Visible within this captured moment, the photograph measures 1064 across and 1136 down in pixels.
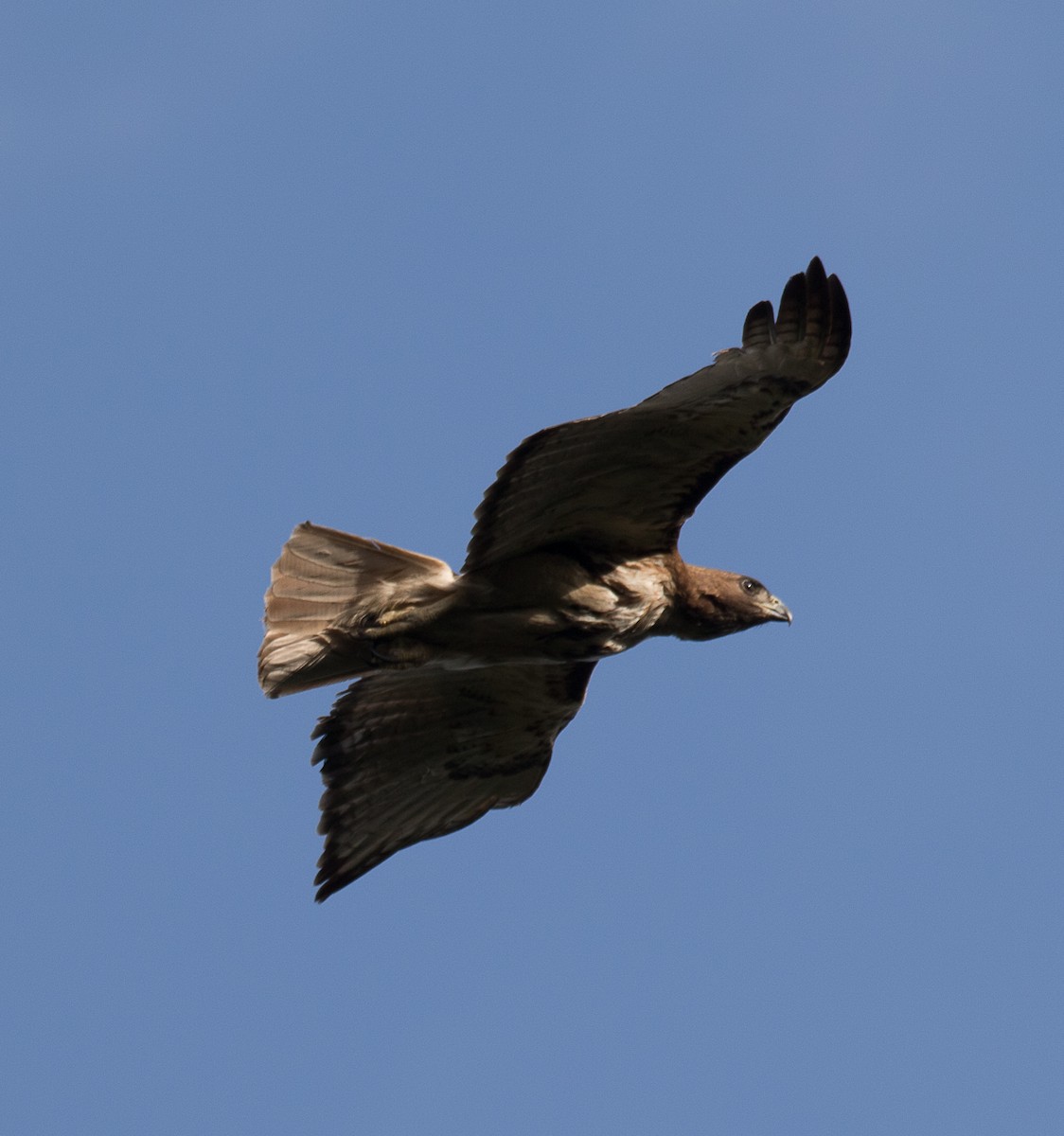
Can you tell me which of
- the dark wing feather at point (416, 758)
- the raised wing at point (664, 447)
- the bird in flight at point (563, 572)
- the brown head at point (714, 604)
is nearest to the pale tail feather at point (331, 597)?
the bird in flight at point (563, 572)

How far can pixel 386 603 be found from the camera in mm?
9305

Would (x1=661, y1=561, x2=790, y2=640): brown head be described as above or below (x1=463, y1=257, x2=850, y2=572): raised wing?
below

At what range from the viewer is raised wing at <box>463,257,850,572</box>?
865 centimetres

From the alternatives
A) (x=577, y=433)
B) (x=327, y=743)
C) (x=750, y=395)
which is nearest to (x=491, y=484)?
(x=577, y=433)

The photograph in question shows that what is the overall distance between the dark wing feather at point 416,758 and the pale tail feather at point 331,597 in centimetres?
97

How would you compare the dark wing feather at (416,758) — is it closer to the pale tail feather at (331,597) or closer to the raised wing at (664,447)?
the pale tail feather at (331,597)

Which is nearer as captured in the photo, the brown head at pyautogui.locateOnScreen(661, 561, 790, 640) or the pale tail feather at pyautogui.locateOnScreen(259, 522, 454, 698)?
the pale tail feather at pyautogui.locateOnScreen(259, 522, 454, 698)

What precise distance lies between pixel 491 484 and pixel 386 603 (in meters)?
0.81

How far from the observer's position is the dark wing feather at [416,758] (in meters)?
10.3

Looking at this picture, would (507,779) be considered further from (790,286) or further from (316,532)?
(790,286)

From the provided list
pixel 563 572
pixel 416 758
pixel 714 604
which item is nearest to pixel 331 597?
pixel 563 572

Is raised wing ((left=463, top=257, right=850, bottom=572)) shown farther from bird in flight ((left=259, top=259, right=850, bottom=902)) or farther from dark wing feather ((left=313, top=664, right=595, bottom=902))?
dark wing feather ((left=313, top=664, right=595, bottom=902))

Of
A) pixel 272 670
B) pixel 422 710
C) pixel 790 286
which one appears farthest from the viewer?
pixel 422 710

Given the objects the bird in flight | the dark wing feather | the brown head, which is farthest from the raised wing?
the dark wing feather
